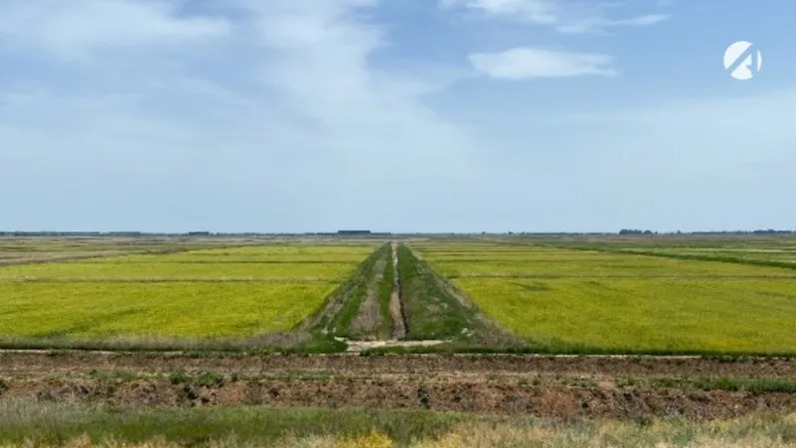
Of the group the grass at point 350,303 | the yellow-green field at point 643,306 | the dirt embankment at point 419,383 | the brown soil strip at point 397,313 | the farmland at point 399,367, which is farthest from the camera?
the grass at point 350,303

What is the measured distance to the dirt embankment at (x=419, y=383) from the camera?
20922 mm

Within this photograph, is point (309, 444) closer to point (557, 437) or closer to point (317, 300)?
point (557, 437)

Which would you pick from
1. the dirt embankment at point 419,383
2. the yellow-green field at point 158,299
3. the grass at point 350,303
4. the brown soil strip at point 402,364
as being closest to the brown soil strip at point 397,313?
the grass at point 350,303

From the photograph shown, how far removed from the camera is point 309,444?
13.0 meters

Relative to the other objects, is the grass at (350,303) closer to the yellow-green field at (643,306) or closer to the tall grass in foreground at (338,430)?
the yellow-green field at (643,306)

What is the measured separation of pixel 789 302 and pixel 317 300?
99.9ft

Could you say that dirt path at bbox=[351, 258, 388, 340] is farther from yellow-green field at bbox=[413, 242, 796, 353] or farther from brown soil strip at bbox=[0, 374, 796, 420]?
brown soil strip at bbox=[0, 374, 796, 420]

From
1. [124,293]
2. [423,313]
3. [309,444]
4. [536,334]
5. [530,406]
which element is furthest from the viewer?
[124,293]

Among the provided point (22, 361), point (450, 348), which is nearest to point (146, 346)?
point (22, 361)

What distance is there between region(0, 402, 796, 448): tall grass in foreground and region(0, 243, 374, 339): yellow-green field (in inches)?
610

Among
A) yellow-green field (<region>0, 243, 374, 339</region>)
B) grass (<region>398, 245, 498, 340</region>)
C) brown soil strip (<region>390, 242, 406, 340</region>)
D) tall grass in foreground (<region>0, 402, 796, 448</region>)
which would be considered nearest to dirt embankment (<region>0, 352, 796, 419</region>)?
tall grass in foreground (<region>0, 402, 796, 448</region>)

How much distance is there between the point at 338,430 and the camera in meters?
15.5

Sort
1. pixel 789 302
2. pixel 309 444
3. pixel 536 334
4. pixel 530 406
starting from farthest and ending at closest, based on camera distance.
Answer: pixel 789 302 < pixel 536 334 < pixel 530 406 < pixel 309 444

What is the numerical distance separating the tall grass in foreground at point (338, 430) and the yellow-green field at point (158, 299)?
50.8 ft
